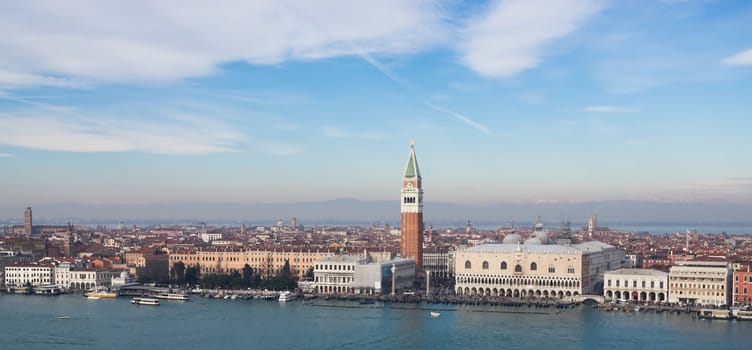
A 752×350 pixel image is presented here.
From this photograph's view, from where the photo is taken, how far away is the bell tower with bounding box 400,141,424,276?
25000 millimetres

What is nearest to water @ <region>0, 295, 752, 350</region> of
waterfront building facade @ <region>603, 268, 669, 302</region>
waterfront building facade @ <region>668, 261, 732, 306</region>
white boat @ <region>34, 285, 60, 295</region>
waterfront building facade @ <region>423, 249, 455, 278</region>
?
waterfront building facade @ <region>603, 268, 669, 302</region>

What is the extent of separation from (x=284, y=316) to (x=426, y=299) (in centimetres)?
393

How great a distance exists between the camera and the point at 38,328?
16844mm

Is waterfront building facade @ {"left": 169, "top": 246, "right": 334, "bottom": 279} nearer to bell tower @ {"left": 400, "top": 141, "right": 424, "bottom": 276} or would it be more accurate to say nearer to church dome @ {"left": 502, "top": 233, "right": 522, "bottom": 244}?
bell tower @ {"left": 400, "top": 141, "right": 424, "bottom": 276}

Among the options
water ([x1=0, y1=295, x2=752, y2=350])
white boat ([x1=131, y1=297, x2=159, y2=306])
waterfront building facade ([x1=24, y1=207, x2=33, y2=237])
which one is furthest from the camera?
waterfront building facade ([x1=24, y1=207, x2=33, y2=237])

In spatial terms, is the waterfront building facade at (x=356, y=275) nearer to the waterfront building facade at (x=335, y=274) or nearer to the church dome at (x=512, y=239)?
the waterfront building facade at (x=335, y=274)

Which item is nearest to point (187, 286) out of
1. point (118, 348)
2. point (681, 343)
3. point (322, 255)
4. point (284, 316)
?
point (322, 255)

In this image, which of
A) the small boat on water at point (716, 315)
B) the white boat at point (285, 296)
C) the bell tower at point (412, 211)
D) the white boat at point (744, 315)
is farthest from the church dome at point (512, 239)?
the white boat at point (744, 315)

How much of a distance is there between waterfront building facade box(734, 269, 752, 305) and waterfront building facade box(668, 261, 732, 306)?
8.7 inches

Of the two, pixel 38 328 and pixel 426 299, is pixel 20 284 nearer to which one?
pixel 38 328

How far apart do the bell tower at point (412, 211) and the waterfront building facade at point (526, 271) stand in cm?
263

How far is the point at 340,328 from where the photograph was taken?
664 inches

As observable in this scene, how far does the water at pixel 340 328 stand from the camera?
15.1 m

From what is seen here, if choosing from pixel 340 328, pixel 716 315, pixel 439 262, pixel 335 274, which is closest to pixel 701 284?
pixel 716 315
